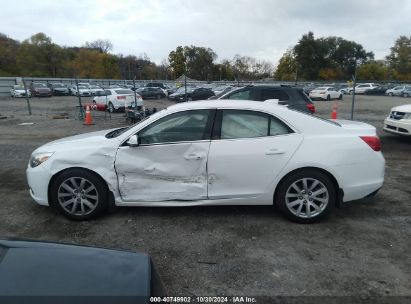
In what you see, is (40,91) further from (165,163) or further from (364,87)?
(364,87)

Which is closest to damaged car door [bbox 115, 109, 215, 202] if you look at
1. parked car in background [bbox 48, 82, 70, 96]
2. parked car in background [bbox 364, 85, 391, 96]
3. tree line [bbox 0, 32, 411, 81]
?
parked car in background [bbox 48, 82, 70, 96]

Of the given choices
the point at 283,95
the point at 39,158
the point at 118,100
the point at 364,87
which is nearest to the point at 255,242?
the point at 39,158

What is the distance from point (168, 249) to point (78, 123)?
40.3 feet

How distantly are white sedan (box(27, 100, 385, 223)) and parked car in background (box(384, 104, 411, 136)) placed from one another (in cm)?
540

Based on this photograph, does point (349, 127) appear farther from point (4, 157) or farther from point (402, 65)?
point (402, 65)

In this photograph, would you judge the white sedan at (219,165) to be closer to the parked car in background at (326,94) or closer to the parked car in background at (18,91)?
the parked car in background at (326,94)

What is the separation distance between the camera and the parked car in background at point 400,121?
855 centimetres

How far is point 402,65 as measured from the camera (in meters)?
69.1

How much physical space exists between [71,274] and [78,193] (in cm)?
243

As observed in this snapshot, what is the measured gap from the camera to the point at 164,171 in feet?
13.1

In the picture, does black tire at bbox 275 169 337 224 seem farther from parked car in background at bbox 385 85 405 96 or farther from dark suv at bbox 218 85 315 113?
parked car in background at bbox 385 85 405 96

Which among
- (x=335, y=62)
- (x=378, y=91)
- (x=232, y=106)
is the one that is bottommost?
(x=378, y=91)

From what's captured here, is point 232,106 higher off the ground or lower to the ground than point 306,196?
higher

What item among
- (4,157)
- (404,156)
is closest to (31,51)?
(4,157)
